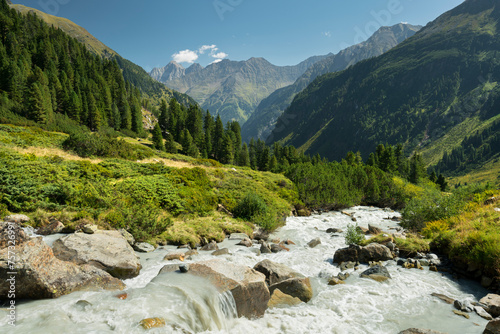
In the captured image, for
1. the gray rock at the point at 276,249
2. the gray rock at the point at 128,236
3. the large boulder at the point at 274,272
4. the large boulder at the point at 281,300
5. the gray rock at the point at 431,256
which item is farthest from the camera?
the gray rock at the point at 276,249

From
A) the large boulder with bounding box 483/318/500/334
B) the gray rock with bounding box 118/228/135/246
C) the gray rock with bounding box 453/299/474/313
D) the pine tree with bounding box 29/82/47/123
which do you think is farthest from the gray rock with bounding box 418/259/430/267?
the pine tree with bounding box 29/82/47/123

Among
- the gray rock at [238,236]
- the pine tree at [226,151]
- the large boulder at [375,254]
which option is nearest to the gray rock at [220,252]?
the gray rock at [238,236]

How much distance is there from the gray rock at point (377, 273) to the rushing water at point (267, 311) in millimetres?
286

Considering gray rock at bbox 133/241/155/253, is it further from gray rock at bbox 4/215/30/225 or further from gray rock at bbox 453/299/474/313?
gray rock at bbox 453/299/474/313

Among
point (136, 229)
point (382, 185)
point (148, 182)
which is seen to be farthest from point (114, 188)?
point (382, 185)

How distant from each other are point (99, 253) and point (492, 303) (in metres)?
14.0

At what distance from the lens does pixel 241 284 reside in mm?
7324

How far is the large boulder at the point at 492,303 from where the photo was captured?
299 inches

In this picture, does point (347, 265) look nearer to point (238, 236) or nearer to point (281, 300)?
point (281, 300)

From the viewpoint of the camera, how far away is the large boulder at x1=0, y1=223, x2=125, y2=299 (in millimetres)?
6094

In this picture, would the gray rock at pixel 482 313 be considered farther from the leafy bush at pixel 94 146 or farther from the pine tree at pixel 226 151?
the pine tree at pixel 226 151

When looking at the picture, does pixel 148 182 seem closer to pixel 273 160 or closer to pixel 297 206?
pixel 297 206

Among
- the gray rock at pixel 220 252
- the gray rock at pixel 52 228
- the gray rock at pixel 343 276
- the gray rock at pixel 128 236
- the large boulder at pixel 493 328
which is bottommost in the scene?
the gray rock at pixel 343 276

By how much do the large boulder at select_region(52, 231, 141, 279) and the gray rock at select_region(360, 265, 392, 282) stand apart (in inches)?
390
